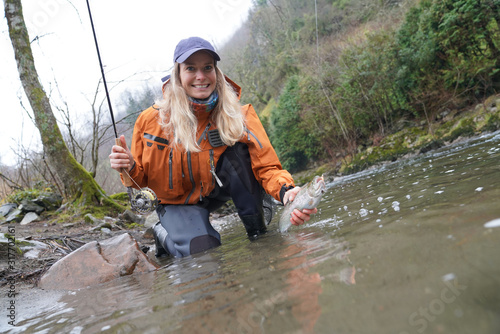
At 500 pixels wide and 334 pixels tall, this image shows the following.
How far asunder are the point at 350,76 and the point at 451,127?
6743mm

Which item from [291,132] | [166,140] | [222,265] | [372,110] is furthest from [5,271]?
[291,132]

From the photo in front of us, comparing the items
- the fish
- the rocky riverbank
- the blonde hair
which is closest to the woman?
the blonde hair

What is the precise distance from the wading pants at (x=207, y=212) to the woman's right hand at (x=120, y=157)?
83 cm

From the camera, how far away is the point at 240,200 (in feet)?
12.5

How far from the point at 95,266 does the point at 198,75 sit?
2119 mm

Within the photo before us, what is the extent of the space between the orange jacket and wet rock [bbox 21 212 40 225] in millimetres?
5690

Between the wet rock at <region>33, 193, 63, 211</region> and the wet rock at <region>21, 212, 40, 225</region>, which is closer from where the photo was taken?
the wet rock at <region>21, 212, 40, 225</region>

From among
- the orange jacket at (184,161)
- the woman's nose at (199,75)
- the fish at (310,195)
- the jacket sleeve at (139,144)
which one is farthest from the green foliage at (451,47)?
the jacket sleeve at (139,144)

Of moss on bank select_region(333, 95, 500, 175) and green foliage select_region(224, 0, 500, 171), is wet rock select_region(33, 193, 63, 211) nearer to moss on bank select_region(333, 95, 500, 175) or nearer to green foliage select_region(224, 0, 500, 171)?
green foliage select_region(224, 0, 500, 171)

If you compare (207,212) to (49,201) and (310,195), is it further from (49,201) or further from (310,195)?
(49,201)

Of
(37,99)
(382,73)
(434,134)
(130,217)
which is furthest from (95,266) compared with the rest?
(382,73)

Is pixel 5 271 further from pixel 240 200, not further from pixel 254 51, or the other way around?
pixel 254 51

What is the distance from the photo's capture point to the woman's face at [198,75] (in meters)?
3.45

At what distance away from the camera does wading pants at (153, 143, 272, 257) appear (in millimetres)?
3562
